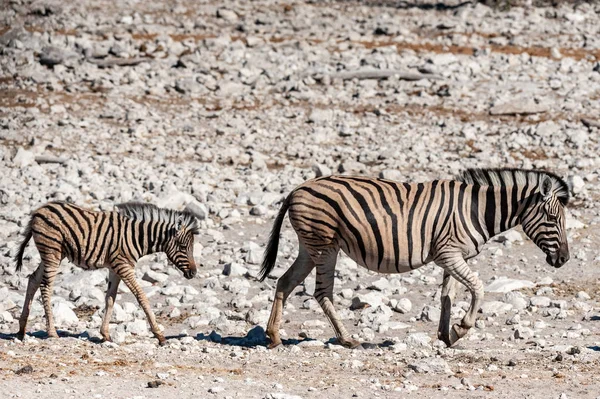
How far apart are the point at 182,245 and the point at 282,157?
790cm

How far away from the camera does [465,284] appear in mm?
9680

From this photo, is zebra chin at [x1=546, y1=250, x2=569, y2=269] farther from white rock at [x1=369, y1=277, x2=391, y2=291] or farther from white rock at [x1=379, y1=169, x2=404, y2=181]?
white rock at [x1=379, y1=169, x2=404, y2=181]

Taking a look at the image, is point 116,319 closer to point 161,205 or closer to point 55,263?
point 55,263

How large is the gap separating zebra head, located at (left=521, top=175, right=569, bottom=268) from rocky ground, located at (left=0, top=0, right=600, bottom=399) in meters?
0.87

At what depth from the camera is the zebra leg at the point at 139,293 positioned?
9703 mm

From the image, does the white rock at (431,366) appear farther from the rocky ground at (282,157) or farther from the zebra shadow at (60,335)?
the zebra shadow at (60,335)

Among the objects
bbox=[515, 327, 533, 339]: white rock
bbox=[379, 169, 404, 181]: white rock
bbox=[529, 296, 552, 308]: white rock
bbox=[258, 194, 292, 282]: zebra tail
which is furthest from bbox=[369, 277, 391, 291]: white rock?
bbox=[379, 169, 404, 181]: white rock

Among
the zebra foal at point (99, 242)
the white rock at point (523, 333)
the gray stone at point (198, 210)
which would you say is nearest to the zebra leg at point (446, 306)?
the white rock at point (523, 333)

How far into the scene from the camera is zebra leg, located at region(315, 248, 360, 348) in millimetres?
9812

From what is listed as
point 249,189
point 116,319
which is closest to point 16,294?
point 116,319

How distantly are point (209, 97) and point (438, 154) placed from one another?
17.6ft

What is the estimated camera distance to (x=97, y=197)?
49.7 feet

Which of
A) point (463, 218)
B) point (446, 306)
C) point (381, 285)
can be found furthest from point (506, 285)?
point (463, 218)

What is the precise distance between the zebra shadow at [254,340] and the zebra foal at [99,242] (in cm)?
59
